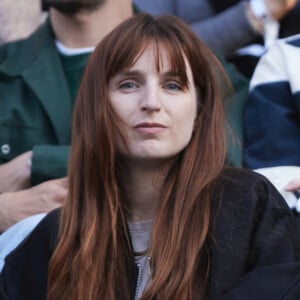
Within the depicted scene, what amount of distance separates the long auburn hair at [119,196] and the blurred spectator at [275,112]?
1.85 feet

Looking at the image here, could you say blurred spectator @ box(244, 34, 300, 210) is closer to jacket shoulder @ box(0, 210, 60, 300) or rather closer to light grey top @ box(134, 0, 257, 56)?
light grey top @ box(134, 0, 257, 56)

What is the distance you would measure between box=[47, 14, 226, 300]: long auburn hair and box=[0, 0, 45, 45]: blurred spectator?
148 cm

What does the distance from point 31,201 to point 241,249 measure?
967mm

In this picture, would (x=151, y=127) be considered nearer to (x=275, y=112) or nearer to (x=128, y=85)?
(x=128, y=85)

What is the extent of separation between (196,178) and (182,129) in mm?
128

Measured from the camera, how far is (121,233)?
2391mm

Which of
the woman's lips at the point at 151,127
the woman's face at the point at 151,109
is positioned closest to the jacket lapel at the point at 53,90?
the woman's face at the point at 151,109

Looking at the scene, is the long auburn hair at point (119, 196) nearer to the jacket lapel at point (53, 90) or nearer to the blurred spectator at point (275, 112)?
the blurred spectator at point (275, 112)

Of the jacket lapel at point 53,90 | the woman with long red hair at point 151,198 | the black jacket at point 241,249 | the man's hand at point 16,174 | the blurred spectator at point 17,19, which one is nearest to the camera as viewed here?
the black jacket at point 241,249

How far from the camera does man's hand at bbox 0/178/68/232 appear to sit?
2.96m

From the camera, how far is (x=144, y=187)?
7.97 ft

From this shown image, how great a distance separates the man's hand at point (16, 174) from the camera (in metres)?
3.14

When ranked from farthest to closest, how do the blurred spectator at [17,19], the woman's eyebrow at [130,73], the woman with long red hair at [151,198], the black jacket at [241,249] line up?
the blurred spectator at [17,19] → the woman's eyebrow at [130,73] → the woman with long red hair at [151,198] → the black jacket at [241,249]

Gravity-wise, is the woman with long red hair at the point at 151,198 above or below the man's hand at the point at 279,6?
below
